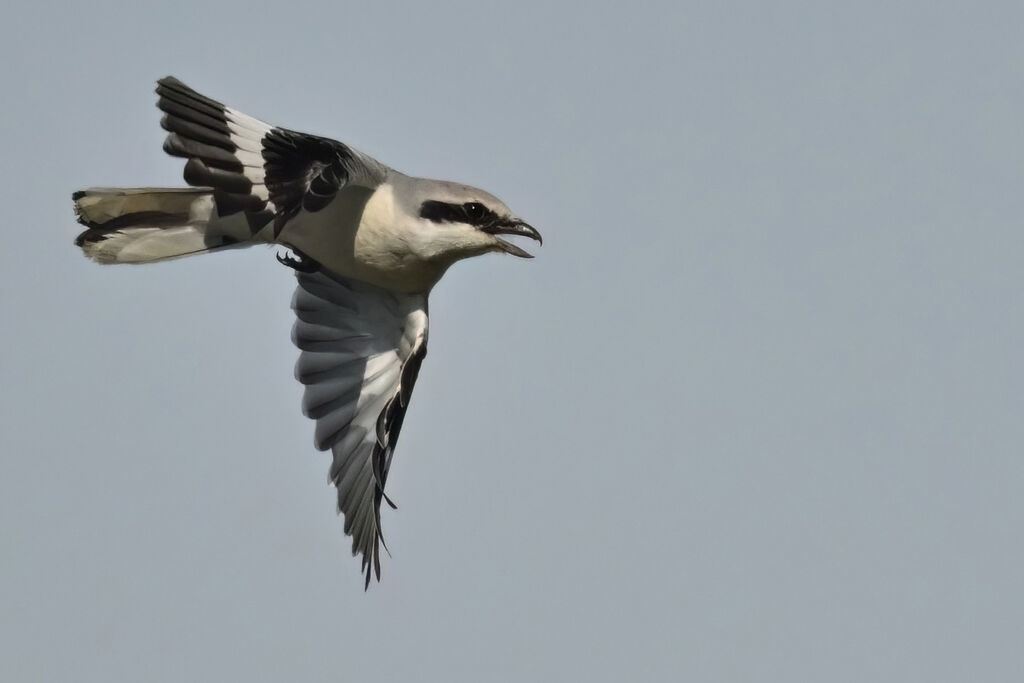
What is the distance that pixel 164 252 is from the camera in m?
12.1

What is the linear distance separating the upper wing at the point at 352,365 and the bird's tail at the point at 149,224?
1.34 metres

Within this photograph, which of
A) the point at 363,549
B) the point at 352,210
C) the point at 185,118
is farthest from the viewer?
the point at 363,549

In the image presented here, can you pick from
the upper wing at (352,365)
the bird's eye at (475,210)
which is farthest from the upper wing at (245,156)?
the upper wing at (352,365)

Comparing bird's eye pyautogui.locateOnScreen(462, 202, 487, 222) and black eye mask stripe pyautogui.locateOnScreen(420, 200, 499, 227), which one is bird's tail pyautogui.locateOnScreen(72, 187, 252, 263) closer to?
black eye mask stripe pyautogui.locateOnScreen(420, 200, 499, 227)

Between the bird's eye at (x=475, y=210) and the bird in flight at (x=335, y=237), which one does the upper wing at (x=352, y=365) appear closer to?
the bird in flight at (x=335, y=237)

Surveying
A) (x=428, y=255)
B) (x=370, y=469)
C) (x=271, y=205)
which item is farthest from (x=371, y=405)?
(x=271, y=205)

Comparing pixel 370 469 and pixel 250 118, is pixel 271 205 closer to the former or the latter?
pixel 250 118

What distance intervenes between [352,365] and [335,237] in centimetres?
172

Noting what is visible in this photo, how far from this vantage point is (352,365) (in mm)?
13383

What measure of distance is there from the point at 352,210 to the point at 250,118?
48.2 inches

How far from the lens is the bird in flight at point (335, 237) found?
10.7m

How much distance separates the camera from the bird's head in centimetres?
1155

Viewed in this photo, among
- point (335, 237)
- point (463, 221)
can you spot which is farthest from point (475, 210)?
point (335, 237)

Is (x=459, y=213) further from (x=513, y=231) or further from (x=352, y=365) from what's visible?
(x=352, y=365)
